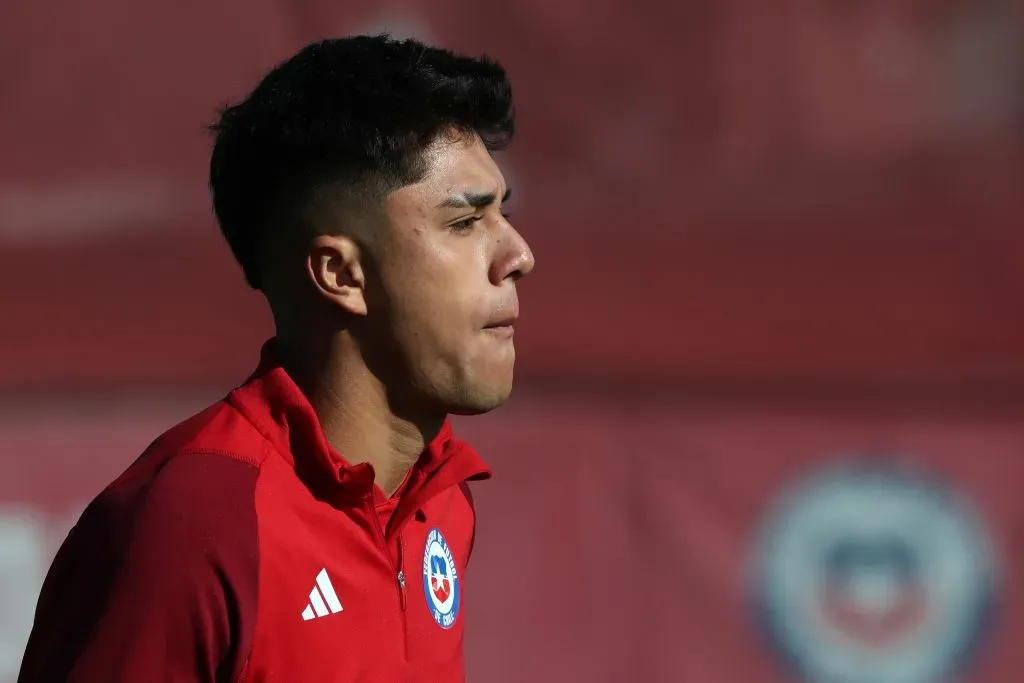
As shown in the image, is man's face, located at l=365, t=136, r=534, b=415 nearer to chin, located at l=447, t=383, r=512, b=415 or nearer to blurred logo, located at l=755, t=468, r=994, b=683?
chin, located at l=447, t=383, r=512, b=415

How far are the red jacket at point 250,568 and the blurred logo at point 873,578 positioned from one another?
6.36 ft

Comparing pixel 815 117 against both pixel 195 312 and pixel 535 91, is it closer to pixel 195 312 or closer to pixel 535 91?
pixel 535 91

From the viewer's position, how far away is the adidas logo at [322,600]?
4.80 feet

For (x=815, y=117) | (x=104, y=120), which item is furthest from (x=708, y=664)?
(x=104, y=120)

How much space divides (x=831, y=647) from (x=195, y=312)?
6.03 ft

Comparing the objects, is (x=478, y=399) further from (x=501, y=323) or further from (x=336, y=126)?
(x=336, y=126)

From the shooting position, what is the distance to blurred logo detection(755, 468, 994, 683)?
11.5 ft

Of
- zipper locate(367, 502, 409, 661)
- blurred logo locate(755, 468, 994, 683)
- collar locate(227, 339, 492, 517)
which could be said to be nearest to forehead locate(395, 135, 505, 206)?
collar locate(227, 339, 492, 517)

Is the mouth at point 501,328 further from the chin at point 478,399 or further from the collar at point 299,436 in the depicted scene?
the collar at point 299,436

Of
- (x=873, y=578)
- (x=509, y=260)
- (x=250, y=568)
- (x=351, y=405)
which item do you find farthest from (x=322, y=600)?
(x=873, y=578)

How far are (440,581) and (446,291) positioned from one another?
1.28 ft

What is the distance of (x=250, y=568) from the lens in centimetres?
140

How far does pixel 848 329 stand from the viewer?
3.66 m

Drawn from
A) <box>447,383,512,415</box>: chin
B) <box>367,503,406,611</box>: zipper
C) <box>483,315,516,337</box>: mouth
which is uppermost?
<box>483,315,516,337</box>: mouth
